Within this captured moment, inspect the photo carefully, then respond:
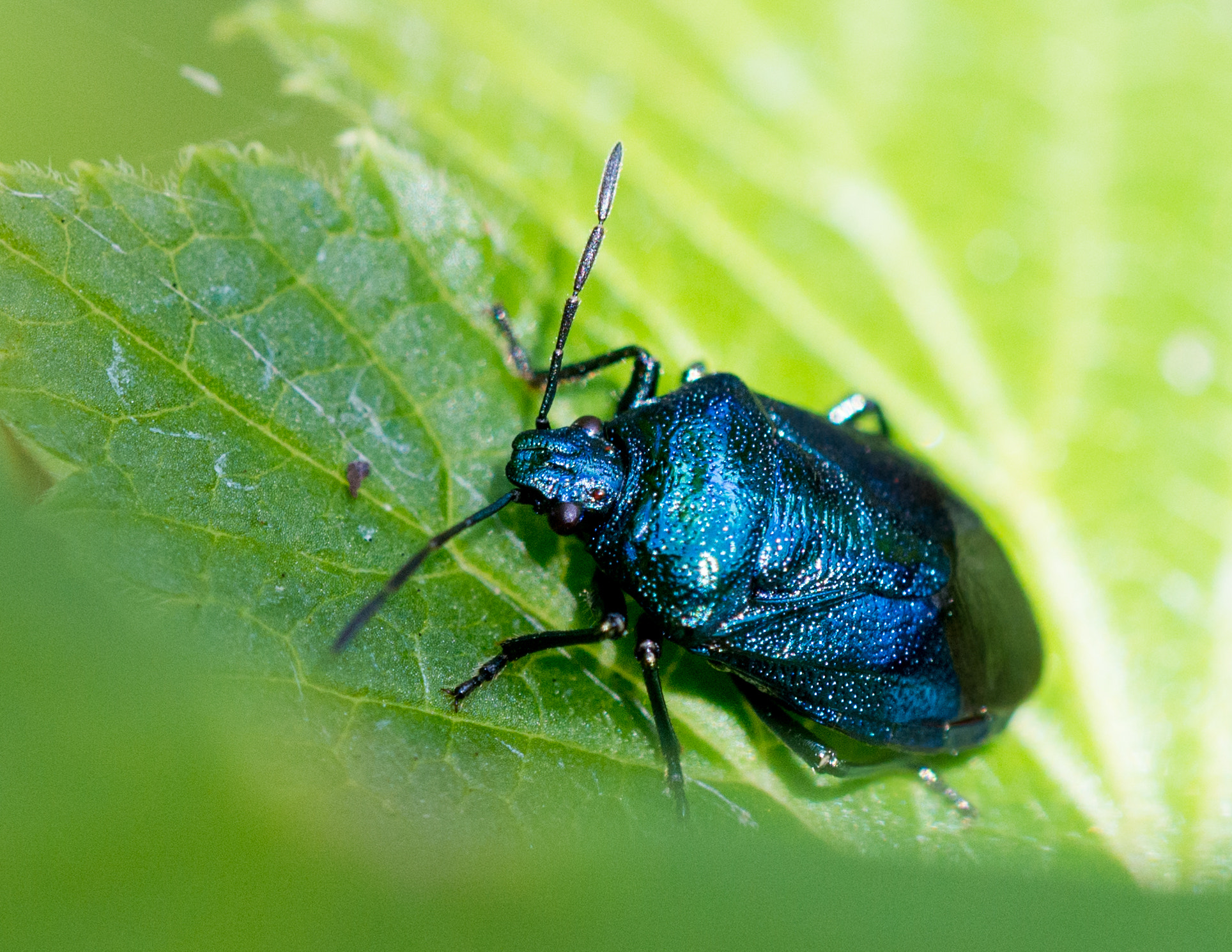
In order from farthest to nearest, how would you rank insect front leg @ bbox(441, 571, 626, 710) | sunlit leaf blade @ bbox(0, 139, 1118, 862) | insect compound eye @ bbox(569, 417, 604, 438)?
insect compound eye @ bbox(569, 417, 604, 438) → insect front leg @ bbox(441, 571, 626, 710) → sunlit leaf blade @ bbox(0, 139, 1118, 862)

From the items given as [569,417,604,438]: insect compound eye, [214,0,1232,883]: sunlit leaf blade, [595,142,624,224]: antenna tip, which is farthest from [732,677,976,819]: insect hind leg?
[595,142,624,224]: antenna tip

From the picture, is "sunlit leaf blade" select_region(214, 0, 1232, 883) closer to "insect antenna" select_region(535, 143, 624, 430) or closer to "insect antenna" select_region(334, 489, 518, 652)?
"insect antenna" select_region(535, 143, 624, 430)

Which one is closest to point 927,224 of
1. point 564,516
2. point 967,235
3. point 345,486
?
point 967,235

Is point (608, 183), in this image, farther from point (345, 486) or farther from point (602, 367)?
point (345, 486)

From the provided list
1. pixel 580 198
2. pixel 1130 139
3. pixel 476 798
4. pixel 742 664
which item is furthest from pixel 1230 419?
pixel 476 798

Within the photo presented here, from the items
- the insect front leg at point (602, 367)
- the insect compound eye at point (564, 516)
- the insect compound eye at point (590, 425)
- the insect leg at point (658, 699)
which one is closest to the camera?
the insect leg at point (658, 699)

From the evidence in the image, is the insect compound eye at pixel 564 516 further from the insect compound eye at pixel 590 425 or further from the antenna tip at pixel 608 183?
the antenna tip at pixel 608 183

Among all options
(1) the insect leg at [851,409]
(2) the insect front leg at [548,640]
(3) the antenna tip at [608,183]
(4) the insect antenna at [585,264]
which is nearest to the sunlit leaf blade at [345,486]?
(2) the insect front leg at [548,640]
